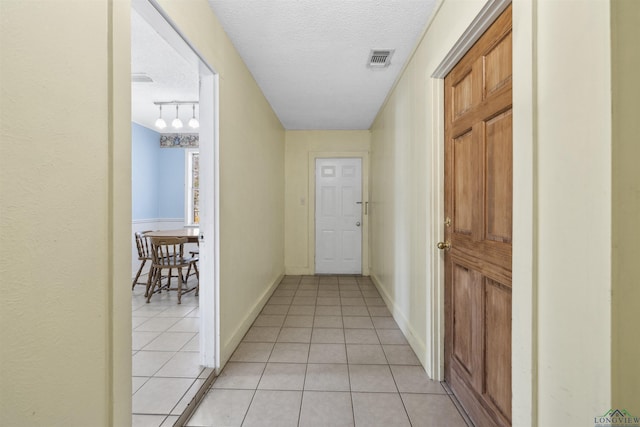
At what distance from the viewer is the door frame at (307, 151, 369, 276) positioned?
16.4 ft

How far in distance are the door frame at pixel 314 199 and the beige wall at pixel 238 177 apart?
3.78 feet

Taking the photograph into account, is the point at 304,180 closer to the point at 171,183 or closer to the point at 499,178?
the point at 171,183

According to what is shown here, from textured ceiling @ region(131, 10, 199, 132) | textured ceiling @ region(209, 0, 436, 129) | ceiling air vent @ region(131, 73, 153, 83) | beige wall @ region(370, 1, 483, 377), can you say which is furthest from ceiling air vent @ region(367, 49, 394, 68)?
ceiling air vent @ region(131, 73, 153, 83)

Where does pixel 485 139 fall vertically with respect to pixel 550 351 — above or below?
above

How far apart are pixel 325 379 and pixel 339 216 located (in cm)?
325

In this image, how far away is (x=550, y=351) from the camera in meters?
0.98

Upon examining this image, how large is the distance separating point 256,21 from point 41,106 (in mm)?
1672

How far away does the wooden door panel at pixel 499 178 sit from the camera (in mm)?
1285

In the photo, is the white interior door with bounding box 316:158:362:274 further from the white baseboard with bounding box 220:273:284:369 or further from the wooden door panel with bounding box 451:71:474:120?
the wooden door panel with bounding box 451:71:474:120

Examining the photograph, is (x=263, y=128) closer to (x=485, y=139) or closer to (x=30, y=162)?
(x=485, y=139)

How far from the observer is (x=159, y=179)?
5.79 metres
